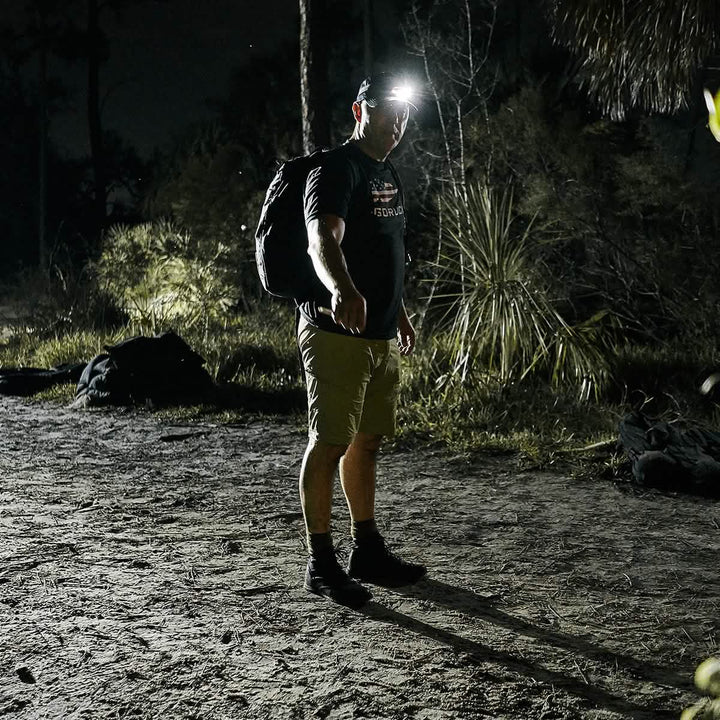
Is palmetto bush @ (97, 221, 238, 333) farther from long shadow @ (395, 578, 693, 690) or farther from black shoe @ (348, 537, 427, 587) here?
long shadow @ (395, 578, 693, 690)

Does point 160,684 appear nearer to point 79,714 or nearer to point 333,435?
point 79,714

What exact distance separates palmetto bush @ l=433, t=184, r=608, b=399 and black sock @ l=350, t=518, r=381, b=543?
4397mm

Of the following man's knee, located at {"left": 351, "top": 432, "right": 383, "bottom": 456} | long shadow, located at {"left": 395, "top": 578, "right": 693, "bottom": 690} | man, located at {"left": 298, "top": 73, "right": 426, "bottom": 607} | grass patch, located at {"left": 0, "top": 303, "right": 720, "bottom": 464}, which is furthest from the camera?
grass patch, located at {"left": 0, "top": 303, "right": 720, "bottom": 464}

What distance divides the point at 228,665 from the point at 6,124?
124ft

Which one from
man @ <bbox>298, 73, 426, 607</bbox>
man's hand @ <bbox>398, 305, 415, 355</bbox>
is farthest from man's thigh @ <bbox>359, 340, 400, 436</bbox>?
man's hand @ <bbox>398, 305, 415, 355</bbox>

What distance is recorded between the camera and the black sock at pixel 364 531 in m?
4.21

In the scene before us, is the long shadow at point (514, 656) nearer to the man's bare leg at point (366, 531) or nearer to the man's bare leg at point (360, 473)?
the man's bare leg at point (366, 531)

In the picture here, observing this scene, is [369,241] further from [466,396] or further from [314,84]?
[314,84]

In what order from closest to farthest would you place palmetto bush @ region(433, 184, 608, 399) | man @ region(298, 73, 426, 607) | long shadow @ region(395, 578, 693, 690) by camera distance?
1. long shadow @ region(395, 578, 693, 690)
2. man @ region(298, 73, 426, 607)
3. palmetto bush @ region(433, 184, 608, 399)

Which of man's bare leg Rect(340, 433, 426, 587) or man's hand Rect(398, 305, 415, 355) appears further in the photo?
man's hand Rect(398, 305, 415, 355)

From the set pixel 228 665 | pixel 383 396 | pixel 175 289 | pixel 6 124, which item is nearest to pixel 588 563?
pixel 383 396

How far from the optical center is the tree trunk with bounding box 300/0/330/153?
37.9ft

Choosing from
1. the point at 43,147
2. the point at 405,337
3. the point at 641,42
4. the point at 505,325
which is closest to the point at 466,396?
the point at 505,325

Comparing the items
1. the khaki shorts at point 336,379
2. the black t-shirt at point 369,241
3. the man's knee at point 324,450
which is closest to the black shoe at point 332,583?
the man's knee at point 324,450
